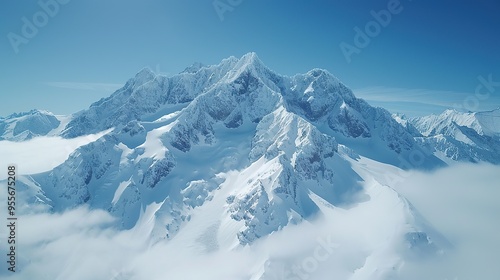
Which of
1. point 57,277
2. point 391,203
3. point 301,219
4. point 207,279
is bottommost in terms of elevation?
point 57,277

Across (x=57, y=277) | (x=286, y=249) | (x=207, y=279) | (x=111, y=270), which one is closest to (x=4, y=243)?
(x=57, y=277)

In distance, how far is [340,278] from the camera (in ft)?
485

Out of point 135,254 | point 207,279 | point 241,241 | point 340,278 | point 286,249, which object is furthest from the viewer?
point 135,254

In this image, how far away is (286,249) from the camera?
16925 centimetres

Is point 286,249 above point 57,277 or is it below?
above

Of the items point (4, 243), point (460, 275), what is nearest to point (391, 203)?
point (460, 275)

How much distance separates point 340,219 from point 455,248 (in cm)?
6194

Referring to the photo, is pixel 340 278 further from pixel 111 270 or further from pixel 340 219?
pixel 111 270

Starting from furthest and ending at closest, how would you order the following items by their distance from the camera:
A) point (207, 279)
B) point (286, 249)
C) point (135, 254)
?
point (135, 254), point (286, 249), point (207, 279)

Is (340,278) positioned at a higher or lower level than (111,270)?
higher

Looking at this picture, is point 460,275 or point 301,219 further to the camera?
point 301,219

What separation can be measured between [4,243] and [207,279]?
135m

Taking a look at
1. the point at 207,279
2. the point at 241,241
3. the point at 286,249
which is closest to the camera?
the point at 207,279

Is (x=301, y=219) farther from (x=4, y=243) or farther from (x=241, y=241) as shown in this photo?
(x=4, y=243)
